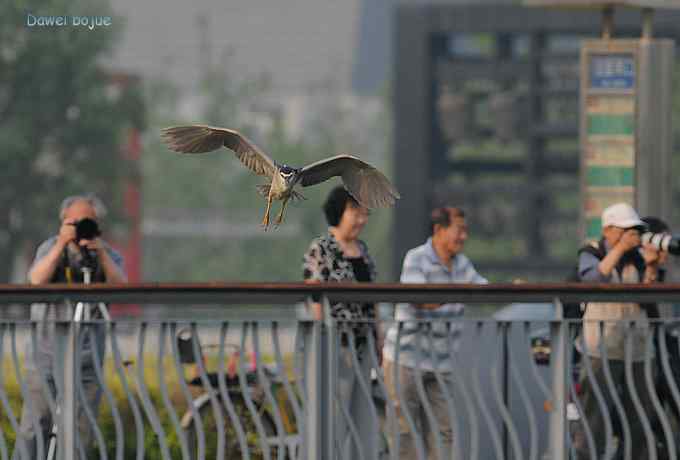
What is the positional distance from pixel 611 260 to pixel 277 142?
60353 millimetres

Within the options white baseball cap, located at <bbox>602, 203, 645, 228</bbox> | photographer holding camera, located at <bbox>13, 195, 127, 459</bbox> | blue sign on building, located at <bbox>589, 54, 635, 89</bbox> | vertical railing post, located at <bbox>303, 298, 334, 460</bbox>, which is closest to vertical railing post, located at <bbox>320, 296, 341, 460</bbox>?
vertical railing post, located at <bbox>303, 298, 334, 460</bbox>

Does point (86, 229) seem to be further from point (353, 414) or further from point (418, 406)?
point (418, 406)

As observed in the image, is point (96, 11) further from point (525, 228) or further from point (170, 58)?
point (170, 58)

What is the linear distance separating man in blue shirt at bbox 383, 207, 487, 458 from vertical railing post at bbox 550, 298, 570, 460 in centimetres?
51

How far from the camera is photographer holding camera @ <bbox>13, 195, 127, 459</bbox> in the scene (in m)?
8.90

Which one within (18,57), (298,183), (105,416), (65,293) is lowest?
(105,416)

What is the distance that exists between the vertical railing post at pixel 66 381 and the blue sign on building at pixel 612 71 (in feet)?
21.6

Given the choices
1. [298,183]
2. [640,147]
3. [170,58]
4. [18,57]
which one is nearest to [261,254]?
[170,58]

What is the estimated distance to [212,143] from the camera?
29.2 feet

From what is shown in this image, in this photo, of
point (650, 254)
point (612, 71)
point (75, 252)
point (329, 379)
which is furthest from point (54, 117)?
point (329, 379)

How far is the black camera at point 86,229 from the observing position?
9.39 m

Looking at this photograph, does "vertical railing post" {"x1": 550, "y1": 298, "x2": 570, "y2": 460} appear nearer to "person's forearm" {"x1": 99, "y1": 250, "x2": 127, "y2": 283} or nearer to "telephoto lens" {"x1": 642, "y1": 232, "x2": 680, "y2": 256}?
"telephoto lens" {"x1": 642, "y1": 232, "x2": 680, "y2": 256}

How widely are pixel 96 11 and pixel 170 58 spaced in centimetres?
3490

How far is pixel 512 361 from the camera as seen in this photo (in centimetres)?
844
